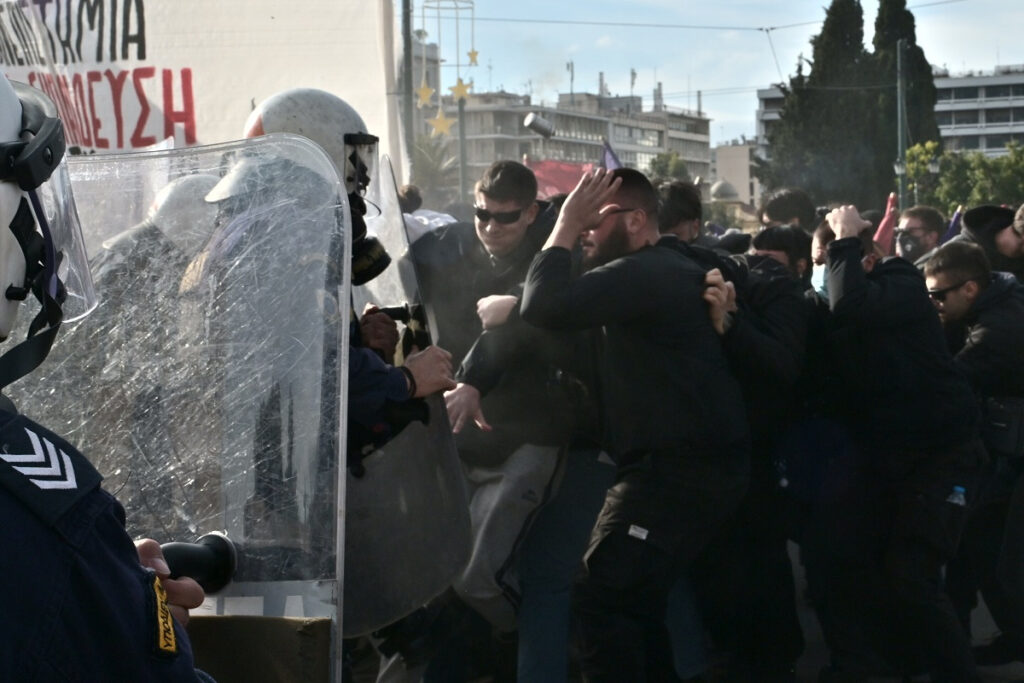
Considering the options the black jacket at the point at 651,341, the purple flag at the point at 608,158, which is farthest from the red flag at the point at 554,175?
the black jacket at the point at 651,341

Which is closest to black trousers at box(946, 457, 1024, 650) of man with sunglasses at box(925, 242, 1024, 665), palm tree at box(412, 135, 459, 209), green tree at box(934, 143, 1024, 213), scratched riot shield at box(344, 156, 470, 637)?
man with sunglasses at box(925, 242, 1024, 665)

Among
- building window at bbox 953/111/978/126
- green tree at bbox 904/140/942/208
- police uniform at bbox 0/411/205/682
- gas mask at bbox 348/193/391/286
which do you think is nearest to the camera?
police uniform at bbox 0/411/205/682

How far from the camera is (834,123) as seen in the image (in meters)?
52.2

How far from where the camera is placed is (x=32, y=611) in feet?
3.83

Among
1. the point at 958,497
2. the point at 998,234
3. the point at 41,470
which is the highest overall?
the point at 41,470

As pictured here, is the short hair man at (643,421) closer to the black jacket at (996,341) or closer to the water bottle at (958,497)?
the water bottle at (958,497)

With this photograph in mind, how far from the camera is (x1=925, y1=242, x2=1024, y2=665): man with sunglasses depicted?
4617 mm

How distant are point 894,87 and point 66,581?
5228 cm

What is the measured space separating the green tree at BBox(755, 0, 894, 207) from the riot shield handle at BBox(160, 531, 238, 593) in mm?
50874

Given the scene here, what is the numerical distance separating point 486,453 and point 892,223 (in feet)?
7.21

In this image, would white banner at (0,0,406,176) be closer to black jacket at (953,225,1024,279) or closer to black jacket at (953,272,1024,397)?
black jacket at (953,272,1024,397)

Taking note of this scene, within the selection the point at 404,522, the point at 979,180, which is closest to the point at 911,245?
the point at 404,522

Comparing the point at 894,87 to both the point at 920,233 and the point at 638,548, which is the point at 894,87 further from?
the point at 638,548

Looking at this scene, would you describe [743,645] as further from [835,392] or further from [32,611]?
[32,611]
